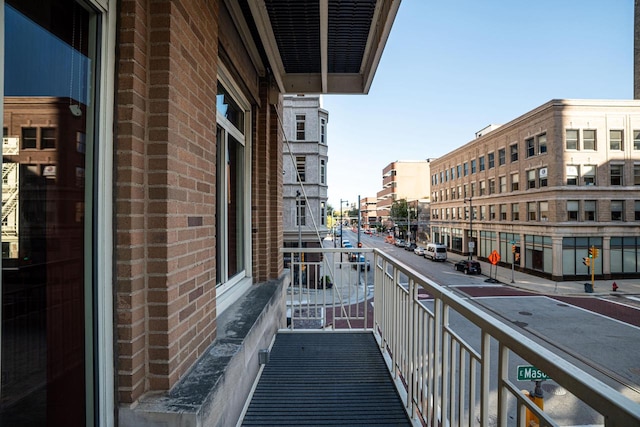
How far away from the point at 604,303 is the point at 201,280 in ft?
Answer: 66.6

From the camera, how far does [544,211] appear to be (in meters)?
21.9

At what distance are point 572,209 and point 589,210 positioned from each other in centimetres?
114

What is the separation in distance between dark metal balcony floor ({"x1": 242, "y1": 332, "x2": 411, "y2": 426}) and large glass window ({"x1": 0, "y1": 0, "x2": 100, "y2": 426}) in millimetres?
1456

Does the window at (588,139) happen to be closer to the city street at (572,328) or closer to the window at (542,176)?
the window at (542,176)

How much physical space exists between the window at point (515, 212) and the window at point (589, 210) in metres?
4.16

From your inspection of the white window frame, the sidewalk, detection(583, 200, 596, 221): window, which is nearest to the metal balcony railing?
the white window frame

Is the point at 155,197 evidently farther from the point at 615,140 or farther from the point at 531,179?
the point at 615,140

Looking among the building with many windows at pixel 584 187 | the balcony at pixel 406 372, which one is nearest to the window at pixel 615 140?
the building with many windows at pixel 584 187

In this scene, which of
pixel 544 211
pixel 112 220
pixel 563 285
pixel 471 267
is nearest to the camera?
pixel 112 220

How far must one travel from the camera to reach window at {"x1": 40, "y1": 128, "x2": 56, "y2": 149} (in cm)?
120

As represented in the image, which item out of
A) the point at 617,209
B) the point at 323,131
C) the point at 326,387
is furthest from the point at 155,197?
the point at 617,209


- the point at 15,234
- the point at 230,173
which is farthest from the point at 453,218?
the point at 15,234

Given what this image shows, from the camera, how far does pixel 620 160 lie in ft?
69.1

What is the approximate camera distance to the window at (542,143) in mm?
Answer: 21578
